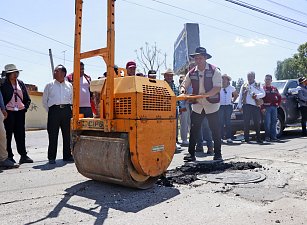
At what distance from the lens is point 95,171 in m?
4.43

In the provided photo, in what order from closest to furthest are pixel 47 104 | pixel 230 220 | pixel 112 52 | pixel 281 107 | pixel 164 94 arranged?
pixel 230 220, pixel 112 52, pixel 164 94, pixel 47 104, pixel 281 107

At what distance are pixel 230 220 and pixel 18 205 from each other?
90.9 inches

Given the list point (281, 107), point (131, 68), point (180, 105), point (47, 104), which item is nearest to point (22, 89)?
point (47, 104)

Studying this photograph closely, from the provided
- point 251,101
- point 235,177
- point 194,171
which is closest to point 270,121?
point 251,101

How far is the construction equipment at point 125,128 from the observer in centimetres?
403

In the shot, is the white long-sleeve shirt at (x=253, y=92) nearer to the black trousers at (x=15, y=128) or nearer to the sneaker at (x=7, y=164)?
the black trousers at (x=15, y=128)

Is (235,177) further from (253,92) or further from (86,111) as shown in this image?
(253,92)

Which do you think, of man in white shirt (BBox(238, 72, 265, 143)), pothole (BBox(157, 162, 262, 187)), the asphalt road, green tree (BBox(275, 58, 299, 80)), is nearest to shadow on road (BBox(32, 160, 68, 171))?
the asphalt road

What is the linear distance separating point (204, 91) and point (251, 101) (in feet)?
12.6

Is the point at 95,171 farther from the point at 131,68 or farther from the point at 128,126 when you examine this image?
the point at 131,68

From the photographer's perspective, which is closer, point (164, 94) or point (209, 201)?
point (209, 201)

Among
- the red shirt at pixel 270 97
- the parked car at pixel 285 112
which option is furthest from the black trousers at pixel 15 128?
the red shirt at pixel 270 97

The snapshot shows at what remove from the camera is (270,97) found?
9805mm

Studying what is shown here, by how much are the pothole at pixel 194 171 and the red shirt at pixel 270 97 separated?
4.41 metres
